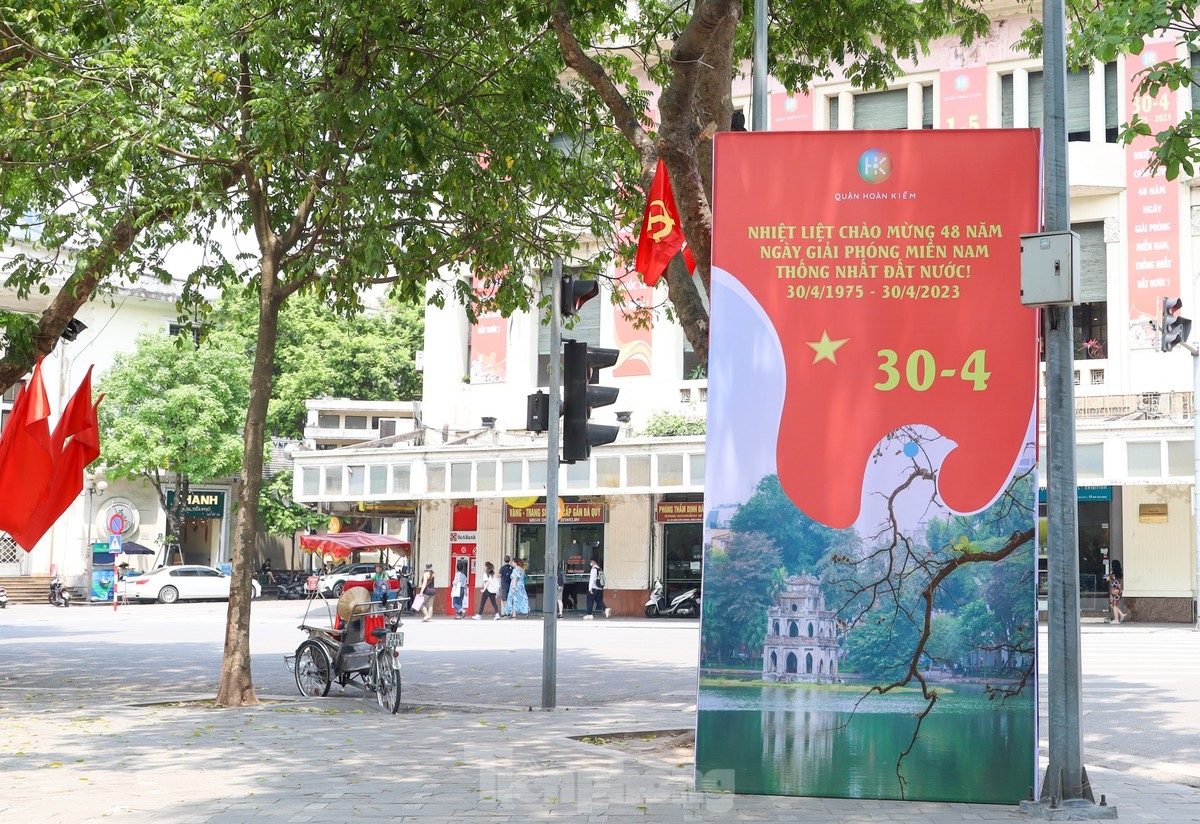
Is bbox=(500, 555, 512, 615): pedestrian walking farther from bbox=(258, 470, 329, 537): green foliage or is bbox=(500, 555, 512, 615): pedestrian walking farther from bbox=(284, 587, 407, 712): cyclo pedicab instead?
bbox=(284, 587, 407, 712): cyclo pedicab

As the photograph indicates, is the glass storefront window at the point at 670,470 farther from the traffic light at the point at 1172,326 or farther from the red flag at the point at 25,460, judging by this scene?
the red flag at the point at 25,460

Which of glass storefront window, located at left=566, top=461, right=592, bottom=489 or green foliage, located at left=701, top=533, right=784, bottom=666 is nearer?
green foliage, located at left=701, top=533, right=784, bottom=666

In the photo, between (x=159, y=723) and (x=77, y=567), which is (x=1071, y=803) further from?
(x=77, y=567)

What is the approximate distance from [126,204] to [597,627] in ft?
55.8

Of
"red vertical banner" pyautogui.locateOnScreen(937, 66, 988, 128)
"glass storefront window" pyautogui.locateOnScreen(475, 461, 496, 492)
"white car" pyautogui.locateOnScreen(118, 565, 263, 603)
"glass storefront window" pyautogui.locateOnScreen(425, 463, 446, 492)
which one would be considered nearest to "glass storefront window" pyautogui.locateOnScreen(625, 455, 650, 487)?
"glass storefront window" pyautogui.locateOnScreen(475, 461, 496, 492)

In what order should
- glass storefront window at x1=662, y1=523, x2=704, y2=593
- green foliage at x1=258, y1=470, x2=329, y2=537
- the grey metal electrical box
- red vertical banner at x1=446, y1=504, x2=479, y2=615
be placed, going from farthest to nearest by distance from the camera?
green foliage at x1=258, y1=470, x2=329, y2=537 < red vertical banner at x1=446, y1=504, x2=479, y2=615 < glass storefront window at x1=662, y1=523, x2=704, y2=593 < the grey metal electrical box

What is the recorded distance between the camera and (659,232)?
1119cm

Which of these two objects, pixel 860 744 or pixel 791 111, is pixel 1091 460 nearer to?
pixel 791 111

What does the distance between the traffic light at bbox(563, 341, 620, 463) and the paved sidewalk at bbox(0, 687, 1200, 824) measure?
8.53 ft

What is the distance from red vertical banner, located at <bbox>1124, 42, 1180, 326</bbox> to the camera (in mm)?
28391

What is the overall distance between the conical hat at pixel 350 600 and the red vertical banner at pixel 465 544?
2203 centimetres

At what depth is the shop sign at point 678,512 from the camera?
110ft

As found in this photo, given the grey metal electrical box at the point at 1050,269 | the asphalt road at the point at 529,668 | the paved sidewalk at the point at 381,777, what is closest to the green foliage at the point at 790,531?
the paved sidewalk at the point at 381,777

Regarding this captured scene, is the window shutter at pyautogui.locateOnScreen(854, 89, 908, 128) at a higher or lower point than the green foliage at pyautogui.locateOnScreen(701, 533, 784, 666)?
higher
